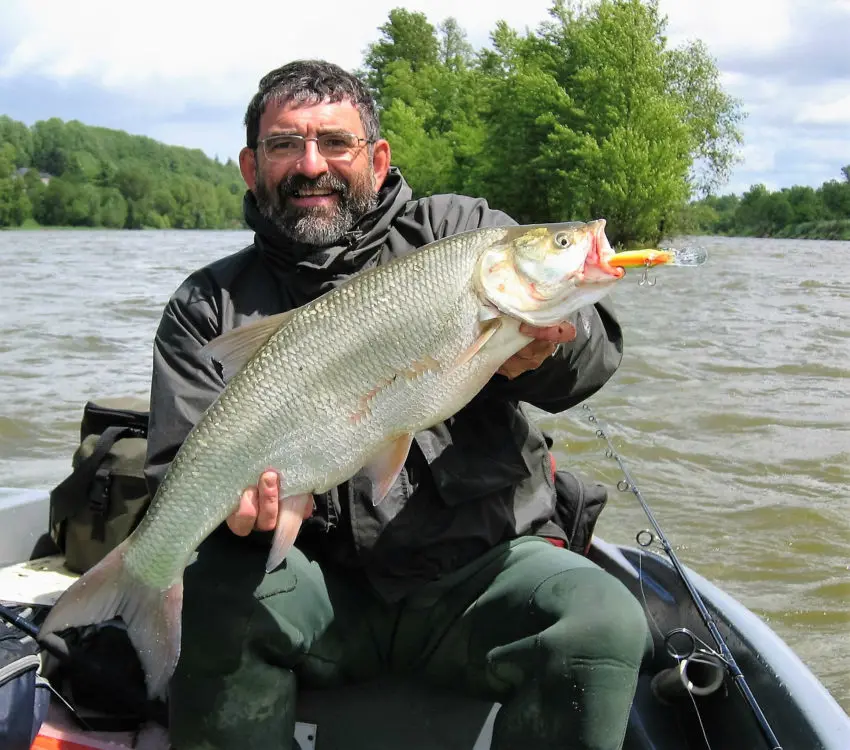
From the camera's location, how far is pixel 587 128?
38.7 m

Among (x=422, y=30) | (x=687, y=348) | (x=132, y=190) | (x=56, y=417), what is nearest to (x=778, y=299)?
(x=687, y=348)

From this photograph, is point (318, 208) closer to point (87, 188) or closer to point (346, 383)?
point (346, 383)

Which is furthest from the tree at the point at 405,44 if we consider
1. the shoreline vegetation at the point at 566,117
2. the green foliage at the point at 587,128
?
the green foliage at the point at 587,128

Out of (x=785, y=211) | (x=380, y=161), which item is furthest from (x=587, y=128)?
(x=785, y=211)

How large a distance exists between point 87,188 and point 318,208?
112 metres

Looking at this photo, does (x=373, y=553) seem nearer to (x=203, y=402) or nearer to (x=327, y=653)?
(x=327, y=653)

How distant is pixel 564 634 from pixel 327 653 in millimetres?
728

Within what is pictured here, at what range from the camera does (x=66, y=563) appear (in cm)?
358

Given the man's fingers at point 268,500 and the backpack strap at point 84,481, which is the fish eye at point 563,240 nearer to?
the man's fingers at point 268,500

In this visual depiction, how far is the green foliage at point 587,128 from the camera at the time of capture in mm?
37094

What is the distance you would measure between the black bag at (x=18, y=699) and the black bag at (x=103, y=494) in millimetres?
837

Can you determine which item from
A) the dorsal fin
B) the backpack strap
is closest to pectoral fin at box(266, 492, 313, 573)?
the dorsal fin

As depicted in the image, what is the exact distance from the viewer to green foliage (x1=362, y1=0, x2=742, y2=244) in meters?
37.1

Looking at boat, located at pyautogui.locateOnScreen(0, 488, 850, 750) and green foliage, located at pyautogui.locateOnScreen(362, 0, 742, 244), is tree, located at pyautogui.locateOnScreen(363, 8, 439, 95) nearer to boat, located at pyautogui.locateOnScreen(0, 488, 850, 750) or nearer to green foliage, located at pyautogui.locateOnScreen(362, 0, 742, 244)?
green foliage, located at pyautogui.locateOnScreen(362, 0, 742, 244)
